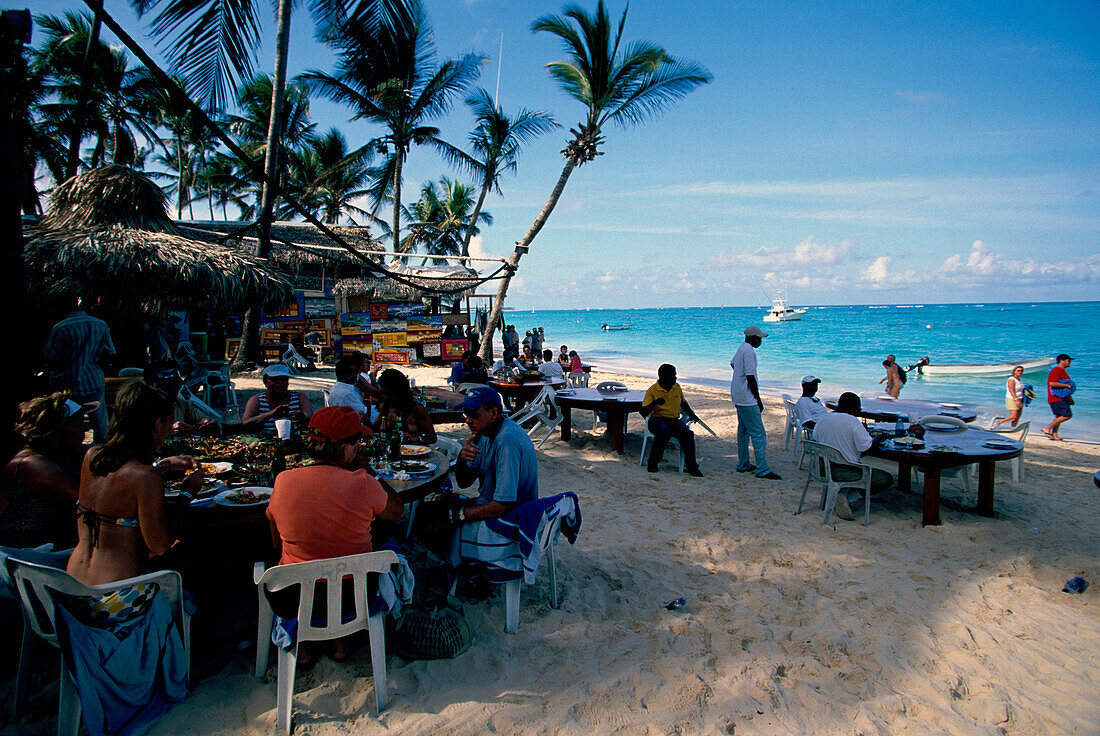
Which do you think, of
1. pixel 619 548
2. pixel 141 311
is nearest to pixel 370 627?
pixel 619 548

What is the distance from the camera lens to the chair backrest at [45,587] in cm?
212

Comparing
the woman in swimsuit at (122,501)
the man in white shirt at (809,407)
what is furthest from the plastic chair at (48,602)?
the man in white shirt at (809,407)

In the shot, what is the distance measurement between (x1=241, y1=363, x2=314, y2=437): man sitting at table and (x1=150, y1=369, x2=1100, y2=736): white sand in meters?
2.39

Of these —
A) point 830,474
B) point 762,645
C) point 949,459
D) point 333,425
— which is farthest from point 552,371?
point 333,425

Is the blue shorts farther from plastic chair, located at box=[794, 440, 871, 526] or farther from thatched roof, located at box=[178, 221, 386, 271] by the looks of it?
thatched roof, located at box=[178, 221, 386, 271]

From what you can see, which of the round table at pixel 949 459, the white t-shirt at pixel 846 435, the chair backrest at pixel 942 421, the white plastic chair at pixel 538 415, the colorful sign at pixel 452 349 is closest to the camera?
the round table at pixel 949 459

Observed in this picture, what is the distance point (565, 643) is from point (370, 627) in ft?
3.61

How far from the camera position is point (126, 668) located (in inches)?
89.4

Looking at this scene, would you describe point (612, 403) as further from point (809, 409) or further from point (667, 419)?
point (809, 409)

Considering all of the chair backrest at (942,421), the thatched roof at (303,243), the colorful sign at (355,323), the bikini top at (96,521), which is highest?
the thatched roof at (303,243)

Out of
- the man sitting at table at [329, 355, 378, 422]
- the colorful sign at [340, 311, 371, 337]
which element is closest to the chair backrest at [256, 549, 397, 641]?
the man sitting at table at [329, 355, 378, 422]

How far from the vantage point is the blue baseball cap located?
3252 millimetres

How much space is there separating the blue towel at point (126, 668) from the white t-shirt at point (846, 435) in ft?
16.4

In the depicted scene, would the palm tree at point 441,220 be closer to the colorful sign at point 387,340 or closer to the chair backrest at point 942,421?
the colorful sign at point 387,340
